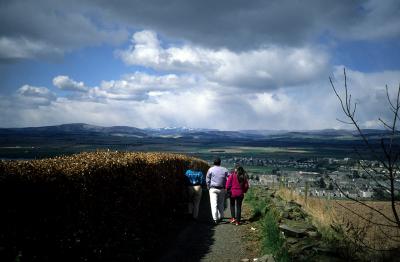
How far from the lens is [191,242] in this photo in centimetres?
977

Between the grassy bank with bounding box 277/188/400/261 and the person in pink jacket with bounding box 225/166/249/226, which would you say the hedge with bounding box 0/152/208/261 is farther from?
the grassy bank with bounding box 277/188/400/261

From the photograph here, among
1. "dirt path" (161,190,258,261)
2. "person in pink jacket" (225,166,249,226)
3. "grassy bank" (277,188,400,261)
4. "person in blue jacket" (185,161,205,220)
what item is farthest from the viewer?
"person in blue jacket" (185,161,205,220)

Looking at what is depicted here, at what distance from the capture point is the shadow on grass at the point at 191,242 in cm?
852

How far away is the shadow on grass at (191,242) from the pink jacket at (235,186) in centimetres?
141

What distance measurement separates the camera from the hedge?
4.57m

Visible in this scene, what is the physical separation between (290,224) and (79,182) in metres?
5.45

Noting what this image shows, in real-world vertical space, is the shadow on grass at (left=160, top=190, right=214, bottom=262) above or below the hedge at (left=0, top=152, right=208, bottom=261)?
below

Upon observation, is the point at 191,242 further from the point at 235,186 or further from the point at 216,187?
the point at 235,186

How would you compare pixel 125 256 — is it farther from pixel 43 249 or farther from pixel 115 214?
pixel 43 249

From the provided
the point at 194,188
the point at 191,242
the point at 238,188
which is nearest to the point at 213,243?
the point at 191,242

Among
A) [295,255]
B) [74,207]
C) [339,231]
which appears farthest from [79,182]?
[339,231]

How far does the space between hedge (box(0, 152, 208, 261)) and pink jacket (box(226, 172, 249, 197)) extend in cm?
283

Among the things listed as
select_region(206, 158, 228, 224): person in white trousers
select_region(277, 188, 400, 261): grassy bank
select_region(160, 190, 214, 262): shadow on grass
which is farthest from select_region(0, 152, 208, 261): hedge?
select_region(277, 188, 400, 261): grassy bank

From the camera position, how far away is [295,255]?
6527mm
